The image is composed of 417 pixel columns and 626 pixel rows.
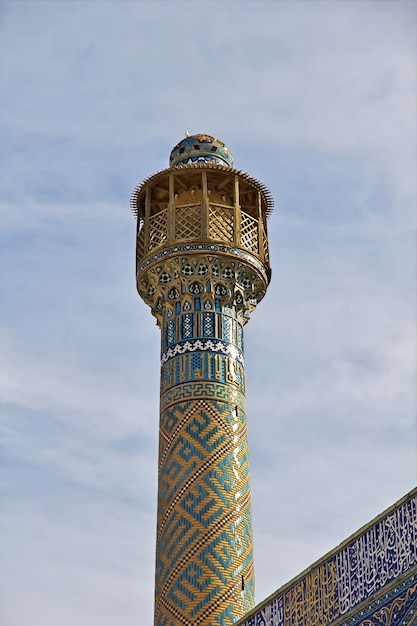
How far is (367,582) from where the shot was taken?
6176 millimetres

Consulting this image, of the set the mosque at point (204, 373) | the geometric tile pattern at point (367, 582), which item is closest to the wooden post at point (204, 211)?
the mosque at point (204, 373)

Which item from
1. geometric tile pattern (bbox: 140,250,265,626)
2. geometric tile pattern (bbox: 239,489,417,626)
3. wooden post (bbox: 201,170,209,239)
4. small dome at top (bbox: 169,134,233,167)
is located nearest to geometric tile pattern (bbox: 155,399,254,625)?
geometric tile pattern (bbox: 140,250,265,626)

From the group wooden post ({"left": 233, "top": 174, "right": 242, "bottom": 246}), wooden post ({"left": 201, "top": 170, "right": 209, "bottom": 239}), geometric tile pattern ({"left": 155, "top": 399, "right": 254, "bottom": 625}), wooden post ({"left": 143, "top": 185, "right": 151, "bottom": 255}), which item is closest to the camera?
geometric tile pattern ({"left": 155, "top": 399, "right": 254, "bottom": 625})

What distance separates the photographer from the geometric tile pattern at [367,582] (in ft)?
19.4

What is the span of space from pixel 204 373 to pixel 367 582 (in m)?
3.92

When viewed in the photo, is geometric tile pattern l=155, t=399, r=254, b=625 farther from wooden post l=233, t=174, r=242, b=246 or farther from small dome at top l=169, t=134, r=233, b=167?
A: small dome at top l=169, t=134, r=233, b=167

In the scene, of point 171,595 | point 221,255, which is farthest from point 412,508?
point 221,255

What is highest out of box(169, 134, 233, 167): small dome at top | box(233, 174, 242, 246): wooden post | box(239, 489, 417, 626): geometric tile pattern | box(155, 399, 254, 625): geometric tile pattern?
box(169, 134, 233, 167): small dome at top

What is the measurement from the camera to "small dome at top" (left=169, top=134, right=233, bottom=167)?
440 inches

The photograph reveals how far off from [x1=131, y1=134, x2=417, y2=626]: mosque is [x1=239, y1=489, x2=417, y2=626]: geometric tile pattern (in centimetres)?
3

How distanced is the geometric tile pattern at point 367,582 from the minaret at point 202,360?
2.17 m

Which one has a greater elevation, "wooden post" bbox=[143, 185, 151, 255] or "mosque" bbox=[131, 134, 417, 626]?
"wooden post" bbox=[143, 185, 151, 255]

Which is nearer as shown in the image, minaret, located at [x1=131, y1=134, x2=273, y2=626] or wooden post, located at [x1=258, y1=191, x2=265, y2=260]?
minaret, located at [x1=131, y1=134, x2=273, y2=626]

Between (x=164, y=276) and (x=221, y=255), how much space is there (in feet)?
1.79
